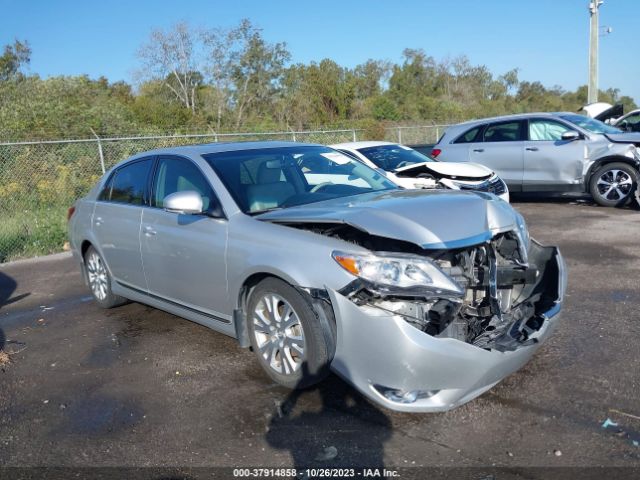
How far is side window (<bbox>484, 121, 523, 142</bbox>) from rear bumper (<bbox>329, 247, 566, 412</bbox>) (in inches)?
345

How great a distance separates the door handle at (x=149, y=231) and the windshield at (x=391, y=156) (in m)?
4.99

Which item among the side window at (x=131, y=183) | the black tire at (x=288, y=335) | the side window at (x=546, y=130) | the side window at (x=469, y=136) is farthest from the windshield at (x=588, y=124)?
the black tire at (x=288, y=335)

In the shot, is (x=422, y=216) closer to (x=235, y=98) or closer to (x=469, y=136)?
(x=469, y=136)

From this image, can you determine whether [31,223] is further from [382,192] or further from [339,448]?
[339,448]

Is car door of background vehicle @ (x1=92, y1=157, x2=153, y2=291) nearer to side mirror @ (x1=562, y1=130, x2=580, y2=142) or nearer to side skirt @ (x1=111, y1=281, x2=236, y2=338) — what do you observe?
side skirt @ (x1=111, y1=281, x2=236, y2=338)

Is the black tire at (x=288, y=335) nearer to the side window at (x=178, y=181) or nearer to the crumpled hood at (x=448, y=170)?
the side window at (x=178, y=181)

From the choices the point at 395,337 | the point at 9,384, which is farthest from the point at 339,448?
the point at 9,384

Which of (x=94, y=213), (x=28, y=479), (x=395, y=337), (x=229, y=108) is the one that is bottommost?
(x=28, y=479)

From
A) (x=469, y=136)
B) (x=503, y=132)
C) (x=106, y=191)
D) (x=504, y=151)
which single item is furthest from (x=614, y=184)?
(x=106, y=191)

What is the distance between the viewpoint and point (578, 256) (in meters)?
7.42

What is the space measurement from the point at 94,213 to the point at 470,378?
4.30 meters

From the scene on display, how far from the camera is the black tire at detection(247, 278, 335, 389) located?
3.67m

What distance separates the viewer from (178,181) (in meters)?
5.07

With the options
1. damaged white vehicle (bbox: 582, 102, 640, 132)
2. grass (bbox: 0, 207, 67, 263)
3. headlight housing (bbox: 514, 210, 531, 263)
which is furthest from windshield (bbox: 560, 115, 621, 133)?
grass (bbox: 0, 207, 67, 263)
